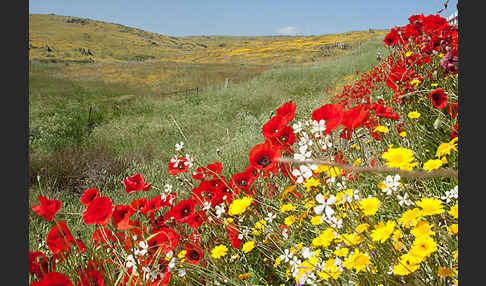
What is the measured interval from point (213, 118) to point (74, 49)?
52353 millimetres

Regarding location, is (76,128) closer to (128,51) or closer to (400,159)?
(400,159)

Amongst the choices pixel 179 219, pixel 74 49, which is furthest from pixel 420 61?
pixel 74 49

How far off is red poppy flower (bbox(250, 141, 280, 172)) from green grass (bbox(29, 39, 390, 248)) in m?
1.02

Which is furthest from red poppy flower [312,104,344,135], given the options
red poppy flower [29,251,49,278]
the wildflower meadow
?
red poppy flower [29,251,49,278]

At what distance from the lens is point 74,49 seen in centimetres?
5006

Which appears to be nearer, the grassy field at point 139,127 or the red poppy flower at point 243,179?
the red poppy flower at point 243,179

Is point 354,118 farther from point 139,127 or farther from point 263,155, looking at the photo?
point 139,127

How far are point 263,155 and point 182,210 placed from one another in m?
0.54

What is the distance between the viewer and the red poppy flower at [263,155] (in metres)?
1.28

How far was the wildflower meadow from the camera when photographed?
2.60ft

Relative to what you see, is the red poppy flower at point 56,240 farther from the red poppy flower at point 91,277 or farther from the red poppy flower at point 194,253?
the red poppy flower at point 194,253

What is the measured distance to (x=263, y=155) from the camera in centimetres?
130

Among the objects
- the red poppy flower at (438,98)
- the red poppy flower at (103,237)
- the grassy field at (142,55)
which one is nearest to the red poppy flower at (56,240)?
the red poppy flower at (103,237)

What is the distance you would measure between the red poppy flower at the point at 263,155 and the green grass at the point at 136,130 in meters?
1.02
